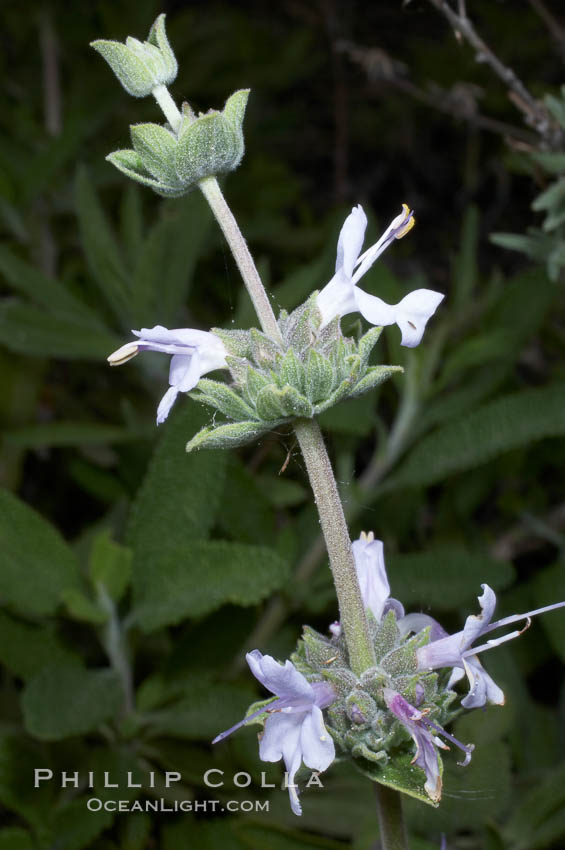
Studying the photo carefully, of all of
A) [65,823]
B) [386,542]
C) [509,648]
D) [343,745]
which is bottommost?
[343,745]

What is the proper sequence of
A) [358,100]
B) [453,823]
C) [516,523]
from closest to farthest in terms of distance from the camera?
1. [453,823]
2. [516,523]
3. [358,100]

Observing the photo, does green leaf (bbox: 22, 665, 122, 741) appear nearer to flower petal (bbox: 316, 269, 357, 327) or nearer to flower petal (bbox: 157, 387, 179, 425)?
flower petal (bbox: 157, 387, 179, 425)

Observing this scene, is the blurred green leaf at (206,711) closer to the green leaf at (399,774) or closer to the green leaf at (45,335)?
the green leaf at (399,774)

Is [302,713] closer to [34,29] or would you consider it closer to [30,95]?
[30,95]

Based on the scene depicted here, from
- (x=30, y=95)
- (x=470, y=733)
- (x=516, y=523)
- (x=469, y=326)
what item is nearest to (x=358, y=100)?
(x=30, y=95)

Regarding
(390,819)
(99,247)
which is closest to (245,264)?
(390,819)

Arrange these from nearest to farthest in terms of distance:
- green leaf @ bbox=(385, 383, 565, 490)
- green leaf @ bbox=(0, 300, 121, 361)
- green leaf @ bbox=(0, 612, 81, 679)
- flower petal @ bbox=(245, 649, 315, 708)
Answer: flower petal @ bbox=(245, 649, 315, 708)
green leaf @ bbox=(0, 612, 81, 679)
green leaf @ bbox=(385, 383, 565, 490)
green leaf @ bbox=(0, 300, 121, 361)

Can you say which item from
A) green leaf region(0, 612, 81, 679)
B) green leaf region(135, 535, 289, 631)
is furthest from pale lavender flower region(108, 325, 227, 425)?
green leaf region(0, 612, 81, 679)
